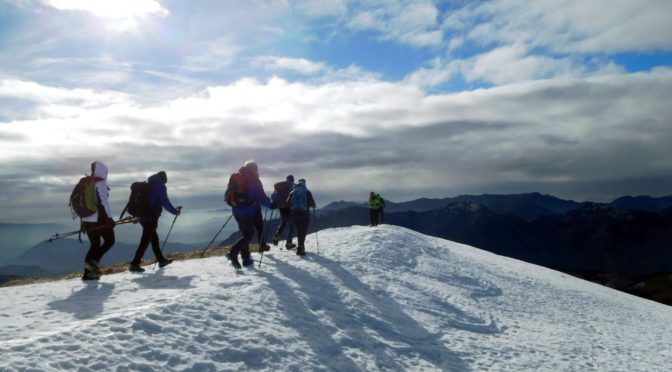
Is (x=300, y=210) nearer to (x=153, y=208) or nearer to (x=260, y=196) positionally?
(x=260, y=196)

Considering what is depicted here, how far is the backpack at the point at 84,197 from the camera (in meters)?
12.3

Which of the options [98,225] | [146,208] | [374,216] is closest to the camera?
[98,225]

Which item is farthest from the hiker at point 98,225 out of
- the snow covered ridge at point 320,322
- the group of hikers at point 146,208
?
the snow covered ridge at point 320,322

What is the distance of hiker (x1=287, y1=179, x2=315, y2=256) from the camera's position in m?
16.0

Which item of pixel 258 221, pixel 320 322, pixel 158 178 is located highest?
pixel 158 178

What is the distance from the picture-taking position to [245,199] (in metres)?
13.4

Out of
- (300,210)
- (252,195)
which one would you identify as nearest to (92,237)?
Result: (252,195)

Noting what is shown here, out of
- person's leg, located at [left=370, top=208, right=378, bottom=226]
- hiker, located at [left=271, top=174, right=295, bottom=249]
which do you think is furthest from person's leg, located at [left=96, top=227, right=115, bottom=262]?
person's leg, located at [left=370, top=208, right=378, bottom=226]

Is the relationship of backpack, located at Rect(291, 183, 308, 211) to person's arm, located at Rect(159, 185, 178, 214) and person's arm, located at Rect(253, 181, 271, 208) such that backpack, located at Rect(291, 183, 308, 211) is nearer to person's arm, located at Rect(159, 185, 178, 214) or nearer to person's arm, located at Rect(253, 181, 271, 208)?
person's arm, located at Rect(253, 181, 271, 208)

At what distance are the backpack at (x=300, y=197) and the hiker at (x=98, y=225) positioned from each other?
20.4ft

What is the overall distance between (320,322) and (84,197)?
25.4 ft

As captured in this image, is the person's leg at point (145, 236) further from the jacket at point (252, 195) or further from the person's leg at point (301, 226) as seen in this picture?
the person's leg at point (301, 226)

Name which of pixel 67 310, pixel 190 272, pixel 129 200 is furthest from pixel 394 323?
pixel 129 200

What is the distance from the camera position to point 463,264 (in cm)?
1955
